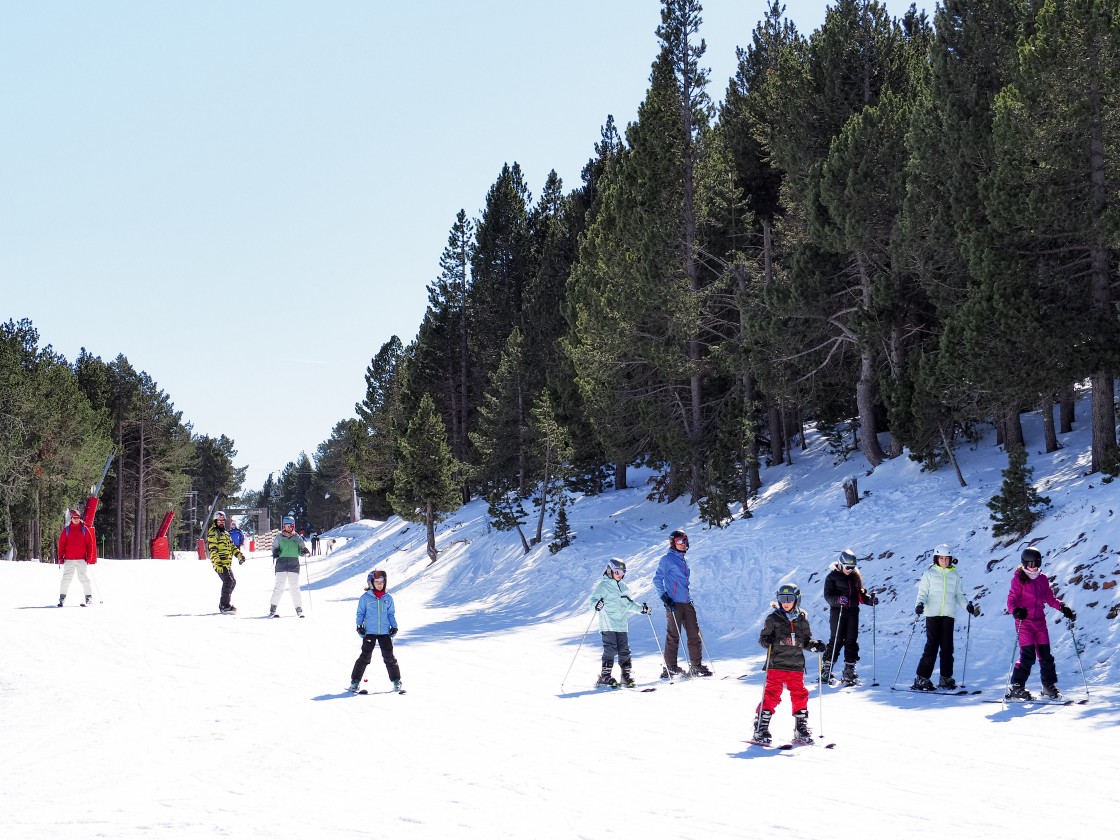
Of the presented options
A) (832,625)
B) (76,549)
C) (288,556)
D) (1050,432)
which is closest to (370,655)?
(832,625)

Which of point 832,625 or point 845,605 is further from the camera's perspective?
point 832,625

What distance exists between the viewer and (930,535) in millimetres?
18656

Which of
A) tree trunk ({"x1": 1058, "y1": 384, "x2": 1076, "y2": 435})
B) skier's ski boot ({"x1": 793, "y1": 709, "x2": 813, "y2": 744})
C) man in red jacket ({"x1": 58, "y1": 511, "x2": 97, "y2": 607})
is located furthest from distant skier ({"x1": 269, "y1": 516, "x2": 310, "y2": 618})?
tree trunk ({"x1": 1058, "y1": 384, "x2": 1076, "y2": 435})

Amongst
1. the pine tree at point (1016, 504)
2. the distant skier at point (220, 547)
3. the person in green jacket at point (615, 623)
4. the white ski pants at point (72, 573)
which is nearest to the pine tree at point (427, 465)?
the distant skier at point (220, 547)

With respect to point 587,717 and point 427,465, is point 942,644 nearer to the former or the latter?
point 587,717

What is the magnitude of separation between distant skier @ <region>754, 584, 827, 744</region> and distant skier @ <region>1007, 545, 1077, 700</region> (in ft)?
9.68

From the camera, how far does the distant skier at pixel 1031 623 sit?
33.8 feet

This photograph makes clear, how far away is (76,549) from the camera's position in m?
20.1

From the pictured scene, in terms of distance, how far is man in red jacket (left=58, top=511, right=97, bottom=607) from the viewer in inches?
779

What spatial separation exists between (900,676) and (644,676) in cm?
334

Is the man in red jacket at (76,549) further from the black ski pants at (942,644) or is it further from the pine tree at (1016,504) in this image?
the pine tree at (1016,504)

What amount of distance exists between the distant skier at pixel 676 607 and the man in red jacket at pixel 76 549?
12625 millimetres

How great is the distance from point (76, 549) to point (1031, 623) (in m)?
17.9

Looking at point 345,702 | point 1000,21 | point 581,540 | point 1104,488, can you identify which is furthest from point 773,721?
point 581,540
